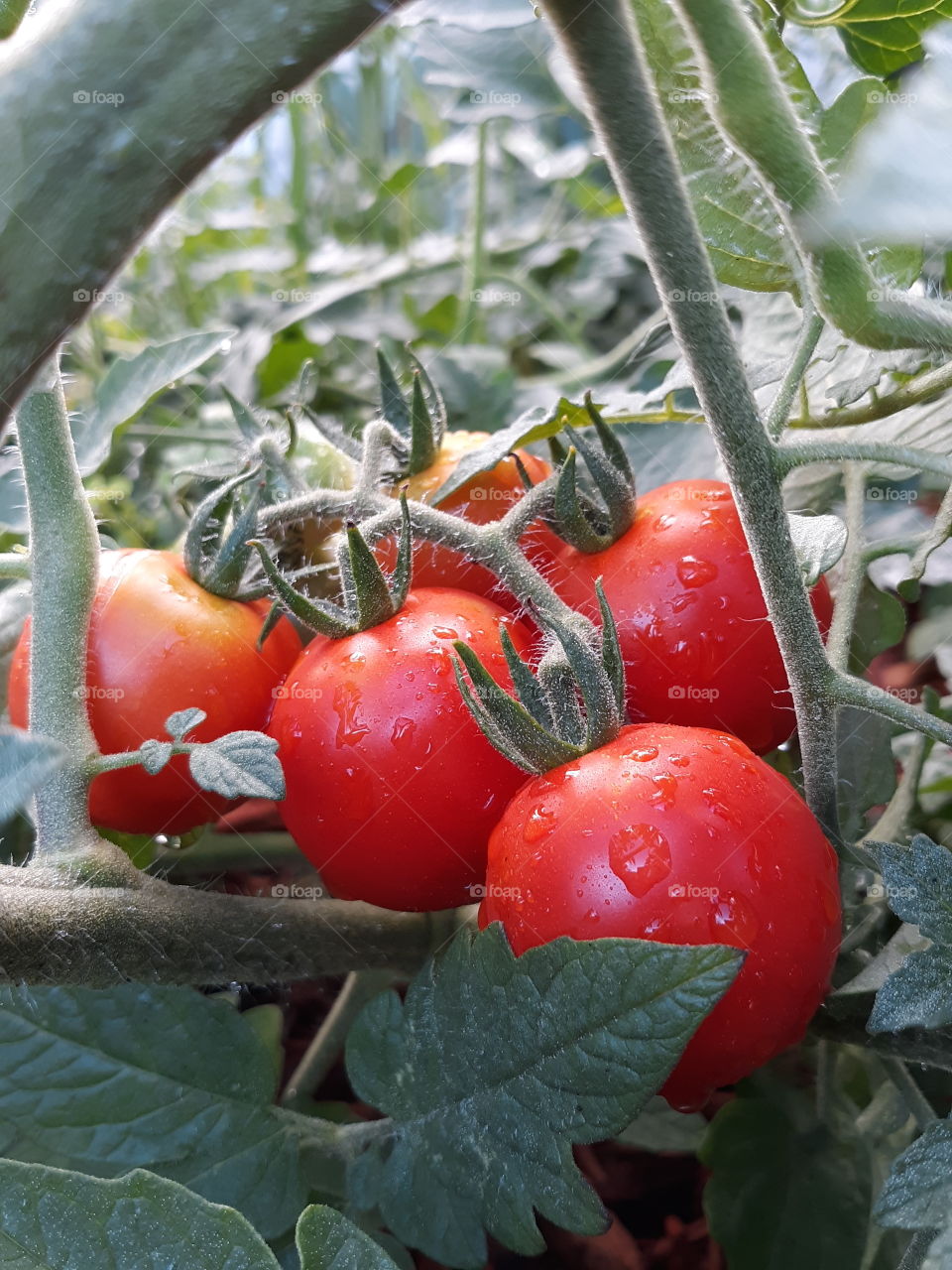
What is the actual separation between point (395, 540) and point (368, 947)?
21 cm

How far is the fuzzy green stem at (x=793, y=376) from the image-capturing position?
43 cm

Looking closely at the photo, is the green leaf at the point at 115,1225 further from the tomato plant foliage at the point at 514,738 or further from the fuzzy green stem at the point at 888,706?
the fuzzy green stem at the point at 888,706

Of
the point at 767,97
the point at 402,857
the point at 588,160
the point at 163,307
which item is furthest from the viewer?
the point at 163,307

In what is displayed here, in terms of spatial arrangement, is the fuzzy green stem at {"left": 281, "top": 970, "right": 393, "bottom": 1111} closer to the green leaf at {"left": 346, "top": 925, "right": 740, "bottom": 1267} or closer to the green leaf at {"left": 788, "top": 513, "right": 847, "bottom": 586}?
the green leaf at {"left": 346, "top": 925, "right": 740, "bottom": 1267}

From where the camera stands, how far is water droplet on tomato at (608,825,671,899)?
383 mm

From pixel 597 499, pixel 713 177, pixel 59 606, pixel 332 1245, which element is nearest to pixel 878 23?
pixel 713 177

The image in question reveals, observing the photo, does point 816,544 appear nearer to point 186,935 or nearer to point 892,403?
point 892,403

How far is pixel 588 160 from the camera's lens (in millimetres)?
1141

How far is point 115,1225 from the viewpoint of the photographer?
35 cm

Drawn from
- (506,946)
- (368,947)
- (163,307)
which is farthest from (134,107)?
(163,307)

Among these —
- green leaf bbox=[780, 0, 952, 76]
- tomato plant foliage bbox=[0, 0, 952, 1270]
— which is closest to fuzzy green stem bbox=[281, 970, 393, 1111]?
tomato plant foliage bbox=[0, 0, 952, 1270]

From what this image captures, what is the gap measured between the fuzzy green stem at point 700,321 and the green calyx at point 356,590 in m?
0.14

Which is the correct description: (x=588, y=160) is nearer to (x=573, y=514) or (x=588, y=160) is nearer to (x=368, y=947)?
(x=573, y=514)

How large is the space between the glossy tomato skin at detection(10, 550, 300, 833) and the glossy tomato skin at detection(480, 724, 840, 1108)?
0.56 ft
